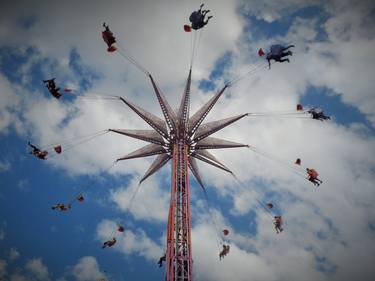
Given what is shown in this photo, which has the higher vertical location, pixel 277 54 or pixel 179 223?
pixel 277 54

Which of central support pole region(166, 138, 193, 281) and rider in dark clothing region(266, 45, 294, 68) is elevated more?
rider in dark clothing region(266, 45, 294, 68)

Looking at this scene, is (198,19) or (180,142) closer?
(198,19)

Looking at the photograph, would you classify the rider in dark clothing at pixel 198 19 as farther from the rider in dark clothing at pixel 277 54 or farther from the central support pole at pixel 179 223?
the central support pole at pixel 179 223

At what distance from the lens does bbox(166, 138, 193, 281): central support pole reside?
18297mm

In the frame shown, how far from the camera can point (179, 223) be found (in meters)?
20.1

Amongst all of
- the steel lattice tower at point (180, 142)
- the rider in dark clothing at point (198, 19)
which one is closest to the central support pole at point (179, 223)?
the steel lattice tower at point (180, 142)

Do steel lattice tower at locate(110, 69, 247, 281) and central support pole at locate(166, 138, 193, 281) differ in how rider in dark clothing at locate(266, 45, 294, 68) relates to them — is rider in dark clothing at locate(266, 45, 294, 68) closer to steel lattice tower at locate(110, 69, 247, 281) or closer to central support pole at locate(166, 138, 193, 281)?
steel lattice tower at locate(110, 69, 247, 281)

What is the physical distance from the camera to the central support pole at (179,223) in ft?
60.0

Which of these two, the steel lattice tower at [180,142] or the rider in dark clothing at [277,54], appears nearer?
the rider in dark clothing at [277,54]

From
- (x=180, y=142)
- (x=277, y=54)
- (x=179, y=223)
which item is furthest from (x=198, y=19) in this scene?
(x=179, y=223)

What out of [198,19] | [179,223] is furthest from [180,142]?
[198,19]

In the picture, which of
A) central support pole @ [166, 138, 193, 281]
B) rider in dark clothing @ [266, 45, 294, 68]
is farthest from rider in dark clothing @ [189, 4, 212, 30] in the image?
central support pole @ [166, 138, 193, 281]

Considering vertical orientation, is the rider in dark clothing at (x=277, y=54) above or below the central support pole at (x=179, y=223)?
above

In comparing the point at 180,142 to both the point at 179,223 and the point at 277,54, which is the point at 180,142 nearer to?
the point at 179,223
